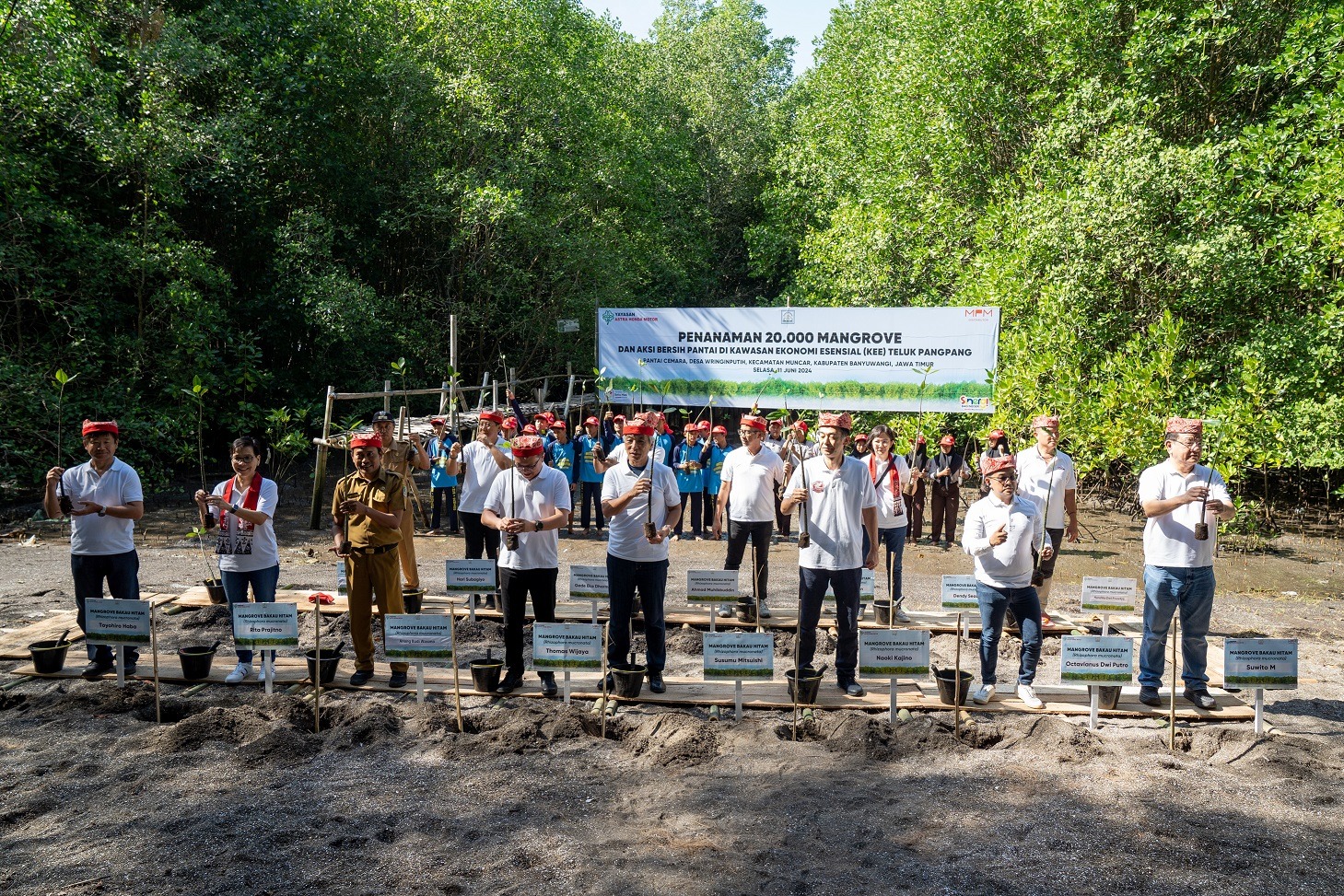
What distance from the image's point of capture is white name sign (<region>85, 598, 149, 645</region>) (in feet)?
21.2

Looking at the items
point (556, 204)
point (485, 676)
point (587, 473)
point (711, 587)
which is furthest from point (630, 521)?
point (556, 204)

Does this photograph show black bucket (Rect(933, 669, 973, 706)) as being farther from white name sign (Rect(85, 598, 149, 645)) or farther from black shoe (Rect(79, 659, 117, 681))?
black shoe (Rect(79, 659, 117, 681))

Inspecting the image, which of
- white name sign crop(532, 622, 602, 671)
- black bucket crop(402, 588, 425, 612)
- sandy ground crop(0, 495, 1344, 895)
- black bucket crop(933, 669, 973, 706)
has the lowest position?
sandy ground crop(0, 495, 1344, 895)

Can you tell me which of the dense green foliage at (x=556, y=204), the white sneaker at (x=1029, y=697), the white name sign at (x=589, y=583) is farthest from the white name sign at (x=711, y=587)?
the dense green foliage at (x=556, y=204)

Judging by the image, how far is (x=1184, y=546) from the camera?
6.16 meters

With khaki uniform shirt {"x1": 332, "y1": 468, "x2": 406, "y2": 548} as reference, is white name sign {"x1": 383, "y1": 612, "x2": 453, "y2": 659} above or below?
below

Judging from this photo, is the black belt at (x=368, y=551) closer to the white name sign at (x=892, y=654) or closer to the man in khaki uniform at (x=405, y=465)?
the man in khaki uniform at (x=405, y=465)

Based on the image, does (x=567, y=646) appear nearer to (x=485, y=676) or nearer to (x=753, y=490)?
(x=485, y=676)

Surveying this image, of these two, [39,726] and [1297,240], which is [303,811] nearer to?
[39,726]

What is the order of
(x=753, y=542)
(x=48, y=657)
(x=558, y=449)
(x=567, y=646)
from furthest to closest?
(x=558, y=449) < (x=753, y=542) < (x=48, y=657) < (x=567, y=646)

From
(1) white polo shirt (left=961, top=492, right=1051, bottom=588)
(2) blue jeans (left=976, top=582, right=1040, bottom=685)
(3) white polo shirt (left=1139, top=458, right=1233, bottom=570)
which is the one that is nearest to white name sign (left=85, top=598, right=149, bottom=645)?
(1) white polo shirt (left=961, top=492, right=1051, bottom=588)

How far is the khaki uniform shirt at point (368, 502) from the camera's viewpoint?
6496 millimetres

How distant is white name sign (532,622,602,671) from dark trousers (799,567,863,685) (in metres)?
1.41

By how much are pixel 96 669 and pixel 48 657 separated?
13.7 inches
